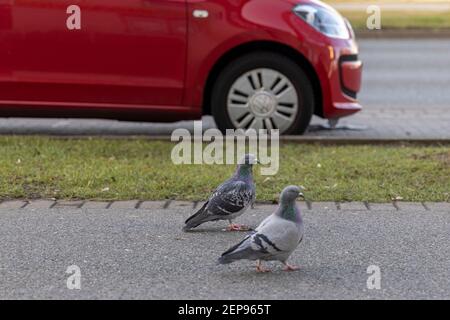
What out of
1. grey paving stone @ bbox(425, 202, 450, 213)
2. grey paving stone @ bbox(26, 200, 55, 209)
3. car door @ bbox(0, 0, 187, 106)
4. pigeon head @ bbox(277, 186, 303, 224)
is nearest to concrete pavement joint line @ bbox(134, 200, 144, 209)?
grey paving stone @ bbox(26, 200, 55, 209)

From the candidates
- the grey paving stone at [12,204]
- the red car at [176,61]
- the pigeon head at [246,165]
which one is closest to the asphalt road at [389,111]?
the red car at [176,61]

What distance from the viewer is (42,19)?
7879 millimetres

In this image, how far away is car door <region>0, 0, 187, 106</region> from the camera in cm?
788

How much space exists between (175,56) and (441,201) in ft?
9.56

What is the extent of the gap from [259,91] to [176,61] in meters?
0.80

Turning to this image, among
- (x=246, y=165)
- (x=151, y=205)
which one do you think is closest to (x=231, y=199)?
(x=246, y=165)

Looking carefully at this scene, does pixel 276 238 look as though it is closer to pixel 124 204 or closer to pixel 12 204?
pixel 124 204

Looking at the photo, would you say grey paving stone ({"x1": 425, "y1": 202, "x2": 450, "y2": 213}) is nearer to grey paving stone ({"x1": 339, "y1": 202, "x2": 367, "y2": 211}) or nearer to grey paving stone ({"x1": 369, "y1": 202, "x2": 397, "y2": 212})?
grey paving stone ({"x1": 369, "y1": 202, "x2": 397, "y2": 212})

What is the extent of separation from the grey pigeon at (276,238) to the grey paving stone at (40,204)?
1916mm

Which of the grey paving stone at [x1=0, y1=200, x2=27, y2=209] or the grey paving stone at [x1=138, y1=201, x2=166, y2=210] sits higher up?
the grey paving stone at [x1=138, y1=201, x2=166, y2=210]

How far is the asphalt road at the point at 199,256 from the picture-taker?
4.42 m

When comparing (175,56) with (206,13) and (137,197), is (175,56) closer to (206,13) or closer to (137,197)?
(206,13)

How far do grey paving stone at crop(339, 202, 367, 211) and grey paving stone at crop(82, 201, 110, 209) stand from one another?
1577mm
